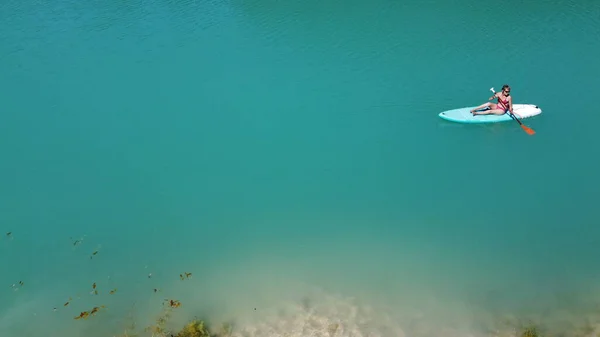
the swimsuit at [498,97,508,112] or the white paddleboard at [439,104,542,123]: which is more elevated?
the swimsuit at [498,97,508,112]

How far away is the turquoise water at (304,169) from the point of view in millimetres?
7527

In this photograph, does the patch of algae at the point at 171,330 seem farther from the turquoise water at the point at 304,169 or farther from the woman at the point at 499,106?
the woman at the point at 499,106

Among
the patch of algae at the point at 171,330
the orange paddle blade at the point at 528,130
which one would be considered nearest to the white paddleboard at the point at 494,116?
the orange paddle blade at the point at 528,130

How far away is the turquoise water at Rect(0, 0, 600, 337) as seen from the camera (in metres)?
7.53

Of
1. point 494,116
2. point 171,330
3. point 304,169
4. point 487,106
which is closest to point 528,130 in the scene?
point 494,116

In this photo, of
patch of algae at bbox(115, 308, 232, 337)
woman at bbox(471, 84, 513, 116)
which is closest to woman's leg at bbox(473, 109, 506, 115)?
woman at bbox(471, 84, 513, 116)

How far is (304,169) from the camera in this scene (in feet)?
33.6

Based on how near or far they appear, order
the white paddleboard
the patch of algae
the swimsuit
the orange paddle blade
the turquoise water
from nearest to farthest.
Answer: the patch of algae < the turquoise water < the orange paddle blade < the swimsuit < the white paddleboard

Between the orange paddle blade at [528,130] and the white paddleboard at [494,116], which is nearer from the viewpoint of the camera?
the orange paddle blade at [528,130]

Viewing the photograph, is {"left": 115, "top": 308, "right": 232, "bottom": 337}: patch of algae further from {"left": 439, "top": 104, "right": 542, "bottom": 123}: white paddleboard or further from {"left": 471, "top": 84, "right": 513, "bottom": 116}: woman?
{"left": 471, "top": 84, "right": 513, "bottom": 116}: woman

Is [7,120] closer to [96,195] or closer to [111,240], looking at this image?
[96,195]

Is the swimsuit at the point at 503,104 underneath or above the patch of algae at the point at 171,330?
above

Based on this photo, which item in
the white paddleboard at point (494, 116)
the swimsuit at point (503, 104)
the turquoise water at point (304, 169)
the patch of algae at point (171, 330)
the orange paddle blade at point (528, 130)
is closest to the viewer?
the patch of algae at point (171, 330)

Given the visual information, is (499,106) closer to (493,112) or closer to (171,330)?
(493,112)
